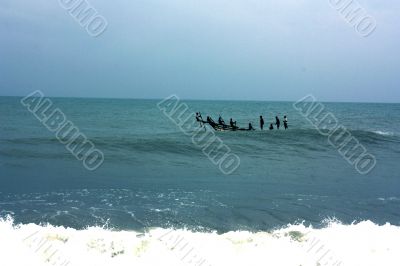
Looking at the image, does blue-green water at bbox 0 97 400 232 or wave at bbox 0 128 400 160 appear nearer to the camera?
blue-green water at bbox 0 97 400 232

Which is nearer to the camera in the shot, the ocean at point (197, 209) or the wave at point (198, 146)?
the ocean at point (197, 209)

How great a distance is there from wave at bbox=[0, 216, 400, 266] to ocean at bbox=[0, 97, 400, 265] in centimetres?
2

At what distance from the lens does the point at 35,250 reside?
825 cm

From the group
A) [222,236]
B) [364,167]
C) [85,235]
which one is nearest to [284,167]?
[364,167]

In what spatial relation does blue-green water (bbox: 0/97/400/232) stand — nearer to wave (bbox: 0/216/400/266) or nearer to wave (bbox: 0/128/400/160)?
wave (bbox: 0/128/400/160)

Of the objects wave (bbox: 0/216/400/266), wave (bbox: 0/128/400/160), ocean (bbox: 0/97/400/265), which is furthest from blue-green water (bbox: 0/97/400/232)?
wave (bbox: 0/216/400/266)

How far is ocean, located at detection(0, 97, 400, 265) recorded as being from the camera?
8.53 m

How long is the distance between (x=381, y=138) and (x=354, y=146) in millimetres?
5639

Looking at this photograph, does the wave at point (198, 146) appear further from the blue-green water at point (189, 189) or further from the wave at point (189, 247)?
the wave at point (189, 247)

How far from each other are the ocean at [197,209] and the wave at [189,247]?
0.07 feet

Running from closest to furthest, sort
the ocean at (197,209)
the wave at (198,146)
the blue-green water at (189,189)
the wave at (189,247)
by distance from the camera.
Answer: the wave at (189,247) < the ocean at (197,209) < the blue-green water at (189,189) < the wave at (198,146)

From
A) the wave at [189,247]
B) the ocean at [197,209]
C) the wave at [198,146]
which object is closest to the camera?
the wave at [189,247]

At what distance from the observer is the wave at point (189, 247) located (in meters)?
8.16

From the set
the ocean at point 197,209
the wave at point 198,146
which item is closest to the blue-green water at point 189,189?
the ocean at point 197,209
